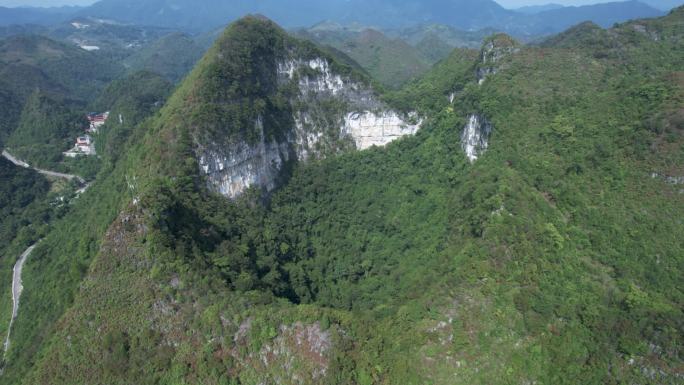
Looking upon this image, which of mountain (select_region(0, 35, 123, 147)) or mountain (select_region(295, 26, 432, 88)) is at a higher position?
mountain (select_region(295, 26, 432, 88))

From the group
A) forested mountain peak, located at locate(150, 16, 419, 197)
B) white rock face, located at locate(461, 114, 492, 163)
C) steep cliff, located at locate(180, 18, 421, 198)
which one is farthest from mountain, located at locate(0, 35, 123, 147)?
white rock face, located at locate(461, 114, 492, 163)

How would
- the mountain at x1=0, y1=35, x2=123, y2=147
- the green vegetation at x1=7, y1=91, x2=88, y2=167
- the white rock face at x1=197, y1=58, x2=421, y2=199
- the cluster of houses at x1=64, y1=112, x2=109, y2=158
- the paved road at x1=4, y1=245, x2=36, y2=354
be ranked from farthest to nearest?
the mountain at x1=0, y1=35, x2=123, y2=147, the cluster of houses at x1=64, y1=112, x2=109, y2=158, the green vegetation at x1=7, y1=91, x2=88, y2=167, the white rock face at x1=197, y1=58, x2=421, y2=199, the paved road at x1=4, y1=245, x2=36, y2=354

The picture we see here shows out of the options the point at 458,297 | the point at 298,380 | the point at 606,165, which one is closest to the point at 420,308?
the point at 458,297

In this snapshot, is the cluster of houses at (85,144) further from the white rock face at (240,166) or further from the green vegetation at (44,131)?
the white rock face at (240,166)

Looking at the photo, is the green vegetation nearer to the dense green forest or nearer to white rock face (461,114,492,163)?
the dense green forest

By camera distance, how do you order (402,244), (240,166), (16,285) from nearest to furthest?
(402,244) → (240,166) → (16,285)

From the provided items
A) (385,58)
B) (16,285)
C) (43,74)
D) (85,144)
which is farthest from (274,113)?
(43,74)

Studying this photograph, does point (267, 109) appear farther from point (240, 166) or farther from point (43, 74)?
point (43, 74)
